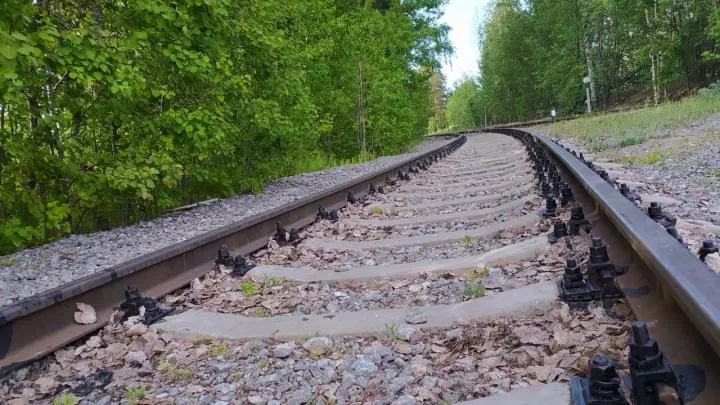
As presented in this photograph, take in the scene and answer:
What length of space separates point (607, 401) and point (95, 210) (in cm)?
655

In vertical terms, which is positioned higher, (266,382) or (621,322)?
(621,322)

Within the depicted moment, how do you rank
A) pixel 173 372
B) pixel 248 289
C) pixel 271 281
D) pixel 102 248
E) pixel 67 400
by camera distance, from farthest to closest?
pixel 102 248, pixel 271 281, pixel 248 289, pixel 173 372, pixel 67 400

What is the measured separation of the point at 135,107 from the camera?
6160 millimetres

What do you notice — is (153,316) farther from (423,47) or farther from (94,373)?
(423,47)

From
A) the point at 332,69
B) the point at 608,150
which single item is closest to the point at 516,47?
the point at 332,69

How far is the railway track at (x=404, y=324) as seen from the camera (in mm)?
1485

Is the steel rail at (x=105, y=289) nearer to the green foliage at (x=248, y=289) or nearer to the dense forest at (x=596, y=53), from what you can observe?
the green foliage at (x=248, y=289)

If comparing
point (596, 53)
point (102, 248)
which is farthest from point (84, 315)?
point (596, 53)

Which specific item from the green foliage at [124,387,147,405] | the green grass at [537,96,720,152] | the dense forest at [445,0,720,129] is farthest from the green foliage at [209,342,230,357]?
the dense forest at [445,0,720,129]

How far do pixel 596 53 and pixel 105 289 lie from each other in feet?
155

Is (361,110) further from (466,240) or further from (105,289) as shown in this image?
(105,289)

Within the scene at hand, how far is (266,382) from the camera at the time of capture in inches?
78.2

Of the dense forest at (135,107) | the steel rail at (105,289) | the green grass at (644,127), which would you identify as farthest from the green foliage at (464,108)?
the steel rail at (105,289)

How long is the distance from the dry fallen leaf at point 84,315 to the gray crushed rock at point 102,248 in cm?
111
